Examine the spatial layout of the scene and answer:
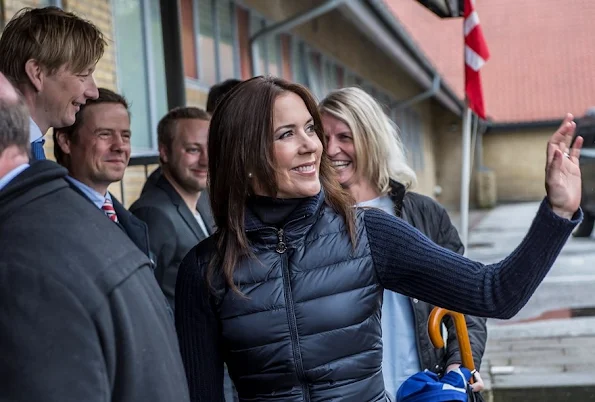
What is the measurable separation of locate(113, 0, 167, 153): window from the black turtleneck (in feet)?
15.9

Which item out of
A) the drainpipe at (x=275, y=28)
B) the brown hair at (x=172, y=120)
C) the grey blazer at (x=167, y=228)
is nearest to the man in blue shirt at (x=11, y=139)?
the grey blazer at (x=167, y=228)

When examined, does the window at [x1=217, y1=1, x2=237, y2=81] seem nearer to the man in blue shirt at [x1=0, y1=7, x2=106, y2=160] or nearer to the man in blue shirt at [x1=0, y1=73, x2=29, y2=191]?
the man in blue shirt at [x1=0, y1=7, x2=106, y2=160]

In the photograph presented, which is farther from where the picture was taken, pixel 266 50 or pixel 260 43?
pixel 266 50

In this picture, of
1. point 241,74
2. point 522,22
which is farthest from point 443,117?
point 241,74

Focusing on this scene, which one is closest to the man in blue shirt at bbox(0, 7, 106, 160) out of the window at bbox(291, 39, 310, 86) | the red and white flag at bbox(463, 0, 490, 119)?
the red and white flag at bbox(463, 0, 490, 119)

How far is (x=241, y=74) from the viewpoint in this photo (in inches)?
405

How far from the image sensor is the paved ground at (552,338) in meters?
6.45

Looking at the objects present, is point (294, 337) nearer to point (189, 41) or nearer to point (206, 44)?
point (189, 41)

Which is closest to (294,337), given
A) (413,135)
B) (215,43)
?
(215,43)

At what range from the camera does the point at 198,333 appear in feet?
7.67

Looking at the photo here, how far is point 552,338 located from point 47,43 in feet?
20.9

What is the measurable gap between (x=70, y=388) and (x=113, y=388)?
→ 0.33ft

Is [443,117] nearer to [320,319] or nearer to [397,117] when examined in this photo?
[397,117]

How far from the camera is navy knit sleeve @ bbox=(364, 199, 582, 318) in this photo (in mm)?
2131
